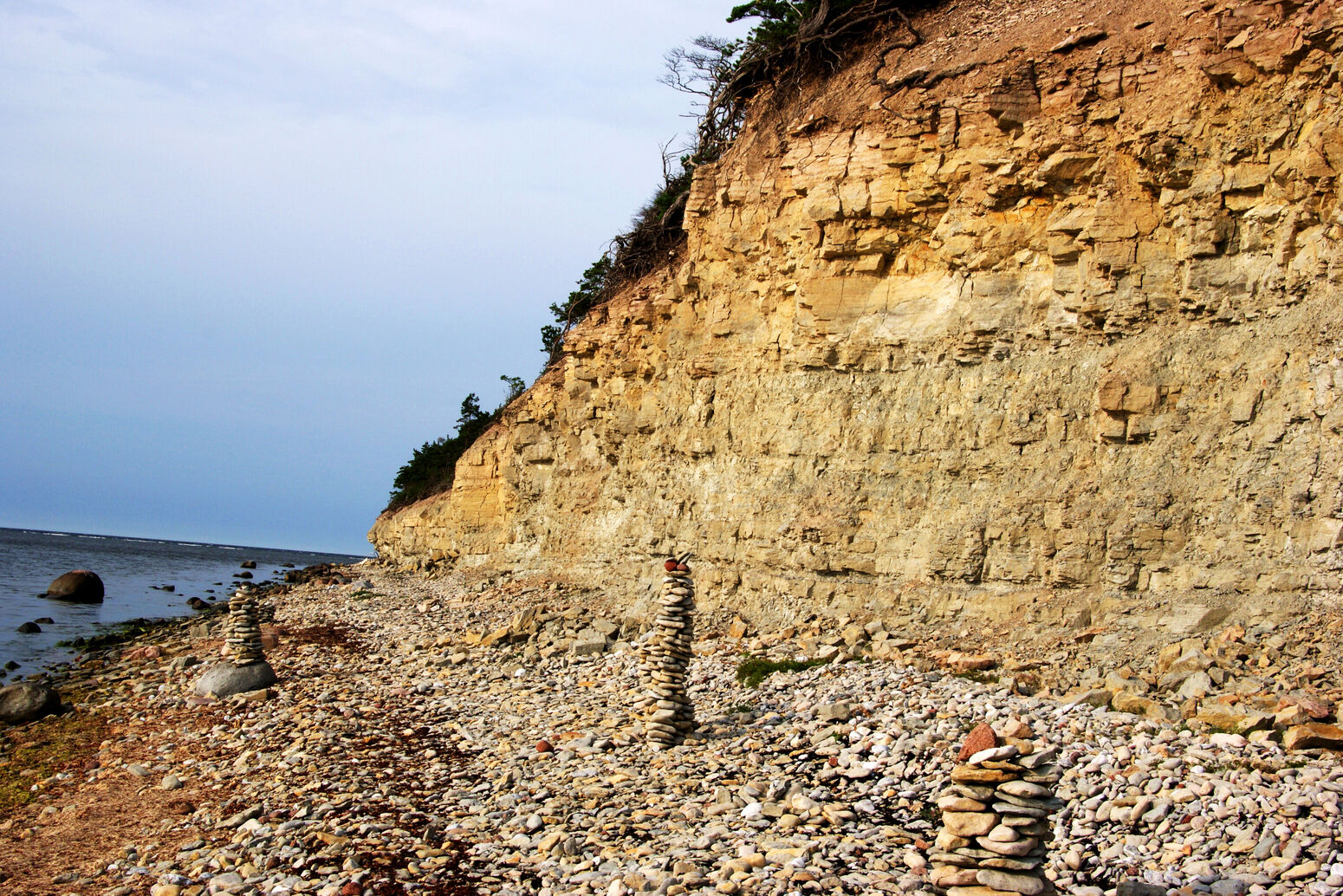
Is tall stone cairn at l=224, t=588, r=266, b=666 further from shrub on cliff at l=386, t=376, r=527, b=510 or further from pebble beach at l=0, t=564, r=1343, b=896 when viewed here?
shrub on cliff at l=386, t=376, r=527, b=510

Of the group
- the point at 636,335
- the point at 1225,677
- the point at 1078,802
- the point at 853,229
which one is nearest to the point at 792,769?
the point at 1078,802

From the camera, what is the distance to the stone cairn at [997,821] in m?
4.75

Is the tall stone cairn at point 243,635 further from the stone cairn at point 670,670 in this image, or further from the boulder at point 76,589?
the boulder at point 76,589

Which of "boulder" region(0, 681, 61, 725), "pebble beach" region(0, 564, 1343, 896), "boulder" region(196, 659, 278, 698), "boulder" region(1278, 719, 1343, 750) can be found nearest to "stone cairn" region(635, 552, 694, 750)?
"pebble beach" region(0, 564, 1343, 896)

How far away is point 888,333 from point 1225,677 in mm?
7058

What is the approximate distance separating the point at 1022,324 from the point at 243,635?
13.6 m

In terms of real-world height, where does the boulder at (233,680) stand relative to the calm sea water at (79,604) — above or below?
above

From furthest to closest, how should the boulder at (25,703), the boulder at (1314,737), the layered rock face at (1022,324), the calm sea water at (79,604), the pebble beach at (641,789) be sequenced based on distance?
the calm sea water at (79,604) < the boulder at (25,703) < the layered rock face at (1022,324) < the boulder at (1314,737) < the pebble beach at (641,789)

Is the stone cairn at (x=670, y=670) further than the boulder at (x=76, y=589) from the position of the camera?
No

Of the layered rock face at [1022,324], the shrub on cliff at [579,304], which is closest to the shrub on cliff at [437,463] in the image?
the shrub on cliff at [579,304]

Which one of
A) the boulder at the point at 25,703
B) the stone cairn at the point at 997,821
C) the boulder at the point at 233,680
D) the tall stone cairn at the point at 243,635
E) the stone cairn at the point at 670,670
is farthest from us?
the tall stone cairn at the point at 243,635

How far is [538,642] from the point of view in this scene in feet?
48.6

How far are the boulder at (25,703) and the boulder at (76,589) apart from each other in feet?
73.8

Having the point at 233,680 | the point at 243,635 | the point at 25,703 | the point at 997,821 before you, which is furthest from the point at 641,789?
the point at 25,703
